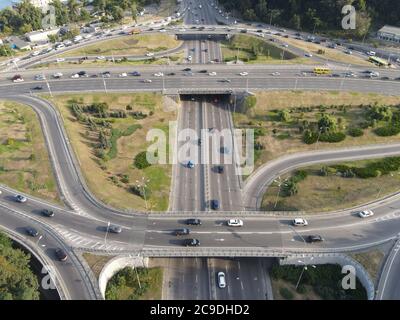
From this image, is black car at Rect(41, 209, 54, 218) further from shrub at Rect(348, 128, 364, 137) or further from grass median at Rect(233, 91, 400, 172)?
shrub at Rect(348, 128, 364, 137)

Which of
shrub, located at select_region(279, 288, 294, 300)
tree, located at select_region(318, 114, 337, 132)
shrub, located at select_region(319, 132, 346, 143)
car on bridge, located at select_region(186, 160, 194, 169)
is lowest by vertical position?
shrub, located at select_region(279, 288, 294, 300)

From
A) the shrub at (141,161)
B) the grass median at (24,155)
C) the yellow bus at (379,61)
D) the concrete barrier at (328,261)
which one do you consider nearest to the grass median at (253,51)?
the yellow bus at (379,61)

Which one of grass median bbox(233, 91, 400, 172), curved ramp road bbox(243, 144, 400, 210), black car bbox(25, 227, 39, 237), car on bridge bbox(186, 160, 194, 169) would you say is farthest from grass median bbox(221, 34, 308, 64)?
black car bbox(25, 227, 39, 237)

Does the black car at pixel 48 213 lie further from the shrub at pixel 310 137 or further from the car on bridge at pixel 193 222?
the shrub at pixel 310 137

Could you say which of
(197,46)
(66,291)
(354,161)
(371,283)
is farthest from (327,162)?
(197,46)

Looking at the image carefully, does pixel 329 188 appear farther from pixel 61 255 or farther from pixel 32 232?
pixel 32 232

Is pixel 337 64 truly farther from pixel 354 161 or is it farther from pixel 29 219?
pixel 29 219

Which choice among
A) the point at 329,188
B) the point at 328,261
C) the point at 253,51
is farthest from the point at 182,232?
the point at 253,51
